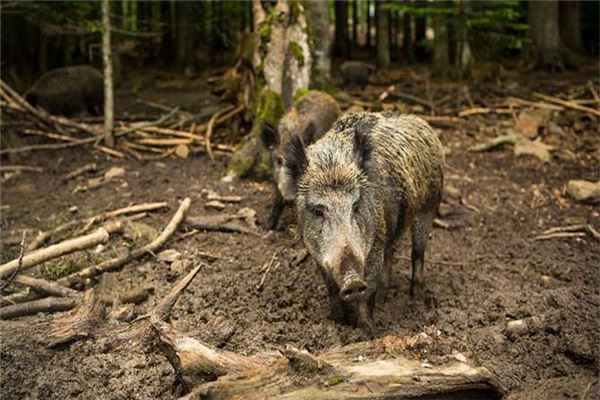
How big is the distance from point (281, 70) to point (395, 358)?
17.8ft

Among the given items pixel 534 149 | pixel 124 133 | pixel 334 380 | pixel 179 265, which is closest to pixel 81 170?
pixel 124 133

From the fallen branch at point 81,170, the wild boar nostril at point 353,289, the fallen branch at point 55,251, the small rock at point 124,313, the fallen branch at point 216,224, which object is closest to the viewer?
the wild boar nostril at point 353,289

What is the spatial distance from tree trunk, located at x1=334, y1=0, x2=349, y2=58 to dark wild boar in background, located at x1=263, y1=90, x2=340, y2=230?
20.0 metres

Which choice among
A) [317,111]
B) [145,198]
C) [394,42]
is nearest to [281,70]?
[317,111]

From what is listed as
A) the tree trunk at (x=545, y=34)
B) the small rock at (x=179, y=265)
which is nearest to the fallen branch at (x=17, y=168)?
the small rock at (x=179, y=265)

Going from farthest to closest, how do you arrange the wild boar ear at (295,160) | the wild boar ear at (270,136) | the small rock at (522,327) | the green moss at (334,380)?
the wild boar ear at (270,136)
the wild boar ear at (295,160)
the small rock at (522,327)
the green moss at (334,380)

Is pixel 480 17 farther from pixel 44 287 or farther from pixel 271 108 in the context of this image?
pixel 44 287

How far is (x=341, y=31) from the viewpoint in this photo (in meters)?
27.2

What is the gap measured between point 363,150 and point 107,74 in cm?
554

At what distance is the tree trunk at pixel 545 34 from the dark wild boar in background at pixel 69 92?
985 cm

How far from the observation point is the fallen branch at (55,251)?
461 cm

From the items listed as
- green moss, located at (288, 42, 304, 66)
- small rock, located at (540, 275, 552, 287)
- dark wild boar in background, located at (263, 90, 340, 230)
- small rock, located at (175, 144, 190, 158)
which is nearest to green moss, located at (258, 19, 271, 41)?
green moss, located at (288, 42, 304, 66)

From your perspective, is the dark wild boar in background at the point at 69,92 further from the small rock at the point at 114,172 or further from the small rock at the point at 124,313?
the small rock at the point at 124,313

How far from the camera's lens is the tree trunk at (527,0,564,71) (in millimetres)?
15570
